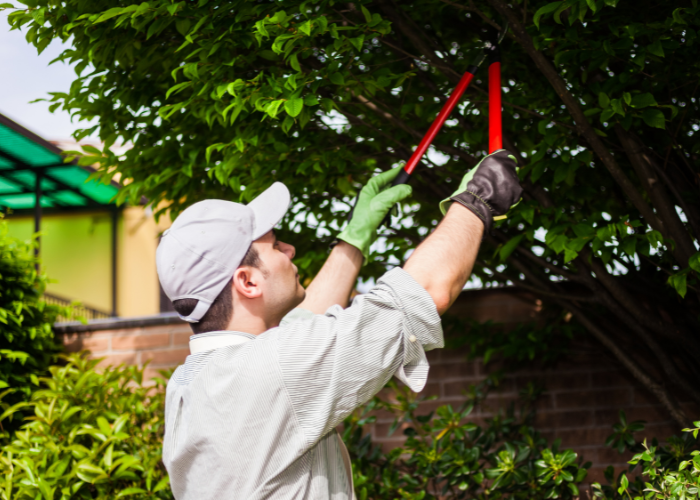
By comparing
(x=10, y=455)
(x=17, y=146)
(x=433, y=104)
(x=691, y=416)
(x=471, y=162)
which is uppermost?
(x=17, y=146)

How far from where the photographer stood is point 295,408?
1.44 meters

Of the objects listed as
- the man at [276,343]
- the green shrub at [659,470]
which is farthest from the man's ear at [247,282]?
the green shrub at [659,470]

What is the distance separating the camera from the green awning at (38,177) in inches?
337

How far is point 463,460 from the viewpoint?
2924 millimetres

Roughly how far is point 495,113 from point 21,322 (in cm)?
312

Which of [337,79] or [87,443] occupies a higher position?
[337,79]

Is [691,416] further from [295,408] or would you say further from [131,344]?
[131,344]

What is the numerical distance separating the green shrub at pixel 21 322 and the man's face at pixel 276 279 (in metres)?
2.36

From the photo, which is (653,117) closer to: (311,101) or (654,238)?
(654,238)

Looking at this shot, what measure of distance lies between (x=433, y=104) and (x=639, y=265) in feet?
4.15

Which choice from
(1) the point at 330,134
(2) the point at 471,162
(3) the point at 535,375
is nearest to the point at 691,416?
(3) the point at 535,375

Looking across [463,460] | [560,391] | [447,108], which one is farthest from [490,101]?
[560,391]

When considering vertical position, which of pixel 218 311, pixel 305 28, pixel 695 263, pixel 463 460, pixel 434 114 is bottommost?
pixel 463 460

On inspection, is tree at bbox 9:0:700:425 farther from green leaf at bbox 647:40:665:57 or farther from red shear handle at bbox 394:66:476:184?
red shear handle at bbox 394:66:476:184
